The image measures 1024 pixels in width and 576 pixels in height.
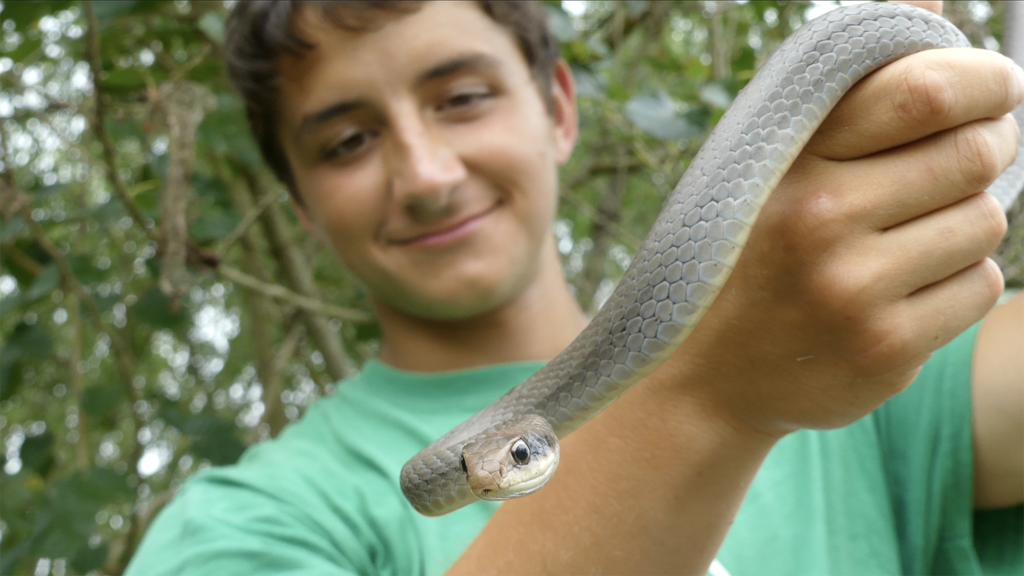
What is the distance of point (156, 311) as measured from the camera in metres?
3.31

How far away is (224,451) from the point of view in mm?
3186

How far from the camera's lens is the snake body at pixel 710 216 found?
1.29 m

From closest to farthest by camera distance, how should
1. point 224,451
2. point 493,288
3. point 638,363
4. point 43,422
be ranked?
point 638,363
point 493,288
point 224,451
point 43,422

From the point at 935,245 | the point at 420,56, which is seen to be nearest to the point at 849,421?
the point at 935,245

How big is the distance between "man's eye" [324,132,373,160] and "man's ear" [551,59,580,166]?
2.95 ft

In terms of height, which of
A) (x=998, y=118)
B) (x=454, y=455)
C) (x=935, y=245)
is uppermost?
(x=998, y=118)

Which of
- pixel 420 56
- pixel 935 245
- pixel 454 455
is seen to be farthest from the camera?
pixel 420 56

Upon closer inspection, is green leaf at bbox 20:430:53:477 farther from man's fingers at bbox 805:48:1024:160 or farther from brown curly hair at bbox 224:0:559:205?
man's fingers at bbox 805:48:1024:160

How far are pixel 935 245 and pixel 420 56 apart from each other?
5.32 ft

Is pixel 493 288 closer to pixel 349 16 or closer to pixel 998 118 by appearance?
pixel 349 16

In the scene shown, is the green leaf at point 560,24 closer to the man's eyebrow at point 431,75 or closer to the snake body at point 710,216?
the man's eyebrow at point 431,75

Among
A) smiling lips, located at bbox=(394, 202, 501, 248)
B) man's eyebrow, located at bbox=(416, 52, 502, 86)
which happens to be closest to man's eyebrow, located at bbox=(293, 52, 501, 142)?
man's eyebrow, located at bbox=(416, 52, 502, 86)

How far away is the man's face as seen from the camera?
2436mm

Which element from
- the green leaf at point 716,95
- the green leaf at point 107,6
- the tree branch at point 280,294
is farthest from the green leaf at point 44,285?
the green leaf at point 716,95
